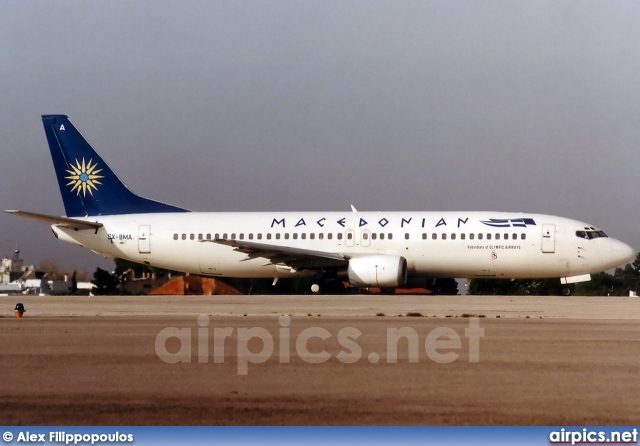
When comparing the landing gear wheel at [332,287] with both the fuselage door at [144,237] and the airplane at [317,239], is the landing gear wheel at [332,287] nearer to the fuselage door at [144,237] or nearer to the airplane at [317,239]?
the airplane at [317,239]

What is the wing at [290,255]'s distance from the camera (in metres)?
29.7

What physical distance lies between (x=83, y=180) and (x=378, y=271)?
12.4 meters

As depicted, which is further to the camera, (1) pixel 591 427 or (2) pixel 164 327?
(2) pixel 164 327

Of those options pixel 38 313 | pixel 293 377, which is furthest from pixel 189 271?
pixel 293 377

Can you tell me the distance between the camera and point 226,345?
12.2 m

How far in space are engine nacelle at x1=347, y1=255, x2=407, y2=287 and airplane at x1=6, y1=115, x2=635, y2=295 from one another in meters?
0.04

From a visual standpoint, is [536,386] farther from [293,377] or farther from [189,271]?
[189,271]

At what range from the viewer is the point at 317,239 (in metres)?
31.2

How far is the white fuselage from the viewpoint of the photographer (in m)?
29.2

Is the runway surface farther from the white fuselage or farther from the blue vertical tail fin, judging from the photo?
the blue vertical tail fin

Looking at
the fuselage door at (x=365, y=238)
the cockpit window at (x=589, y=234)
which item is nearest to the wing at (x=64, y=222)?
the fuselage door at (x=365, y=238)

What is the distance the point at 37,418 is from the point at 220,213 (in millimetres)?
25822

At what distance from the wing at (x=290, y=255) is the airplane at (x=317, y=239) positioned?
38 mm

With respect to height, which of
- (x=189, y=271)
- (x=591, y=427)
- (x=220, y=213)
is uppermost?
(x=220, y=213)
